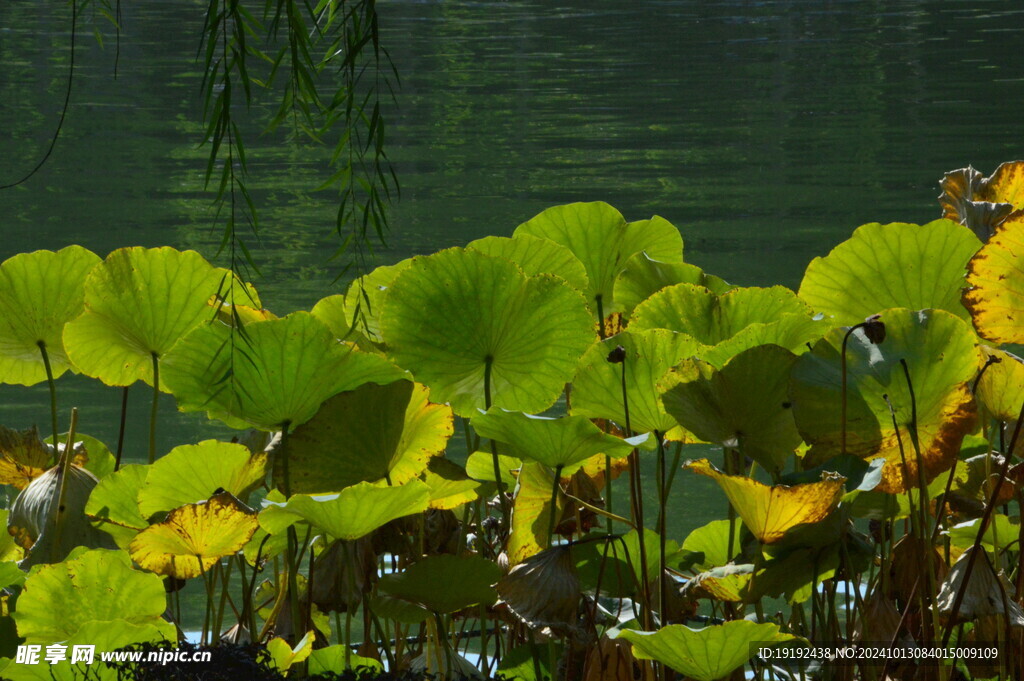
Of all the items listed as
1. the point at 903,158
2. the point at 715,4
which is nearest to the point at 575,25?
the point at 715,4

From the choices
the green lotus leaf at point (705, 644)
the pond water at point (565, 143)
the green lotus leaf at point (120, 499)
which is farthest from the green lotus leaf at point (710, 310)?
the pond water at point (565, 143)

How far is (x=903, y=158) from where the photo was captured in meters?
6.21

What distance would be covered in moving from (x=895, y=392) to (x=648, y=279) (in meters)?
0.31

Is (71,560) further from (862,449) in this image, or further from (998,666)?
(998,666)

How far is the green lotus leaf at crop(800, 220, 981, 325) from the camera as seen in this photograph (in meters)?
→ 1.22

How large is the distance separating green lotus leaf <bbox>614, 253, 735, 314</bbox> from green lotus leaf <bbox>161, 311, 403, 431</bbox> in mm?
312

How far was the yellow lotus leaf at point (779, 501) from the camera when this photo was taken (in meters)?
0.96

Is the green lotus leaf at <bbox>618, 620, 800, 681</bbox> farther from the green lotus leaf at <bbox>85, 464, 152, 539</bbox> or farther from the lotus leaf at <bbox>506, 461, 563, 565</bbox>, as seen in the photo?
the green lotus leaf at <bbox>85, 464, 152, 539</bbox>

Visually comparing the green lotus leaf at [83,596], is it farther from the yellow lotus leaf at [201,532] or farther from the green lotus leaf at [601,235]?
the green lotus leaf at [601,235]

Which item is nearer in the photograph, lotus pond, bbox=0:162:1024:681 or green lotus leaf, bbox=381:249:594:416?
lotus pond, bbox=0:162:1024:681

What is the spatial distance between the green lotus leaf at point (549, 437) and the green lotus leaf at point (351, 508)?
0.08m

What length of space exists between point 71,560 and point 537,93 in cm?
818

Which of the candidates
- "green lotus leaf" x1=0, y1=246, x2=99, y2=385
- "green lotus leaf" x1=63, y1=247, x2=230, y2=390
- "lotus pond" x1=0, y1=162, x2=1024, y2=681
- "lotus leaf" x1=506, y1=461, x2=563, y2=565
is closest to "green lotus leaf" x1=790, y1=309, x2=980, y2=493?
"lotus pond" x1=0, y1=162, x2=1024, y2=681

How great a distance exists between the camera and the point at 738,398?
1.07 meters
